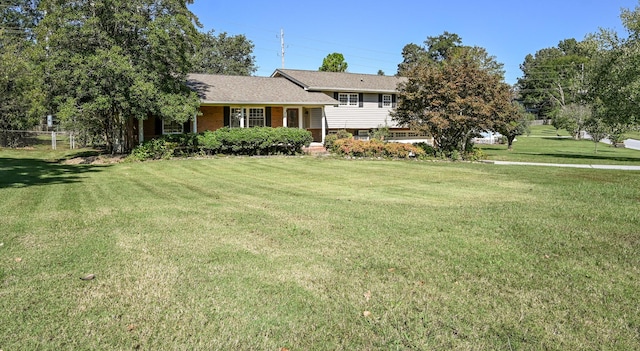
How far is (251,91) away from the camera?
23.8m

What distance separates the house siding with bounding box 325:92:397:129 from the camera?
2703 centimetres

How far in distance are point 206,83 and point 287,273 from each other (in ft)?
69.5

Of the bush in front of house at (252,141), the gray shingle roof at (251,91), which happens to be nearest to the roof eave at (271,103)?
the gray shingle roof at (251,91)

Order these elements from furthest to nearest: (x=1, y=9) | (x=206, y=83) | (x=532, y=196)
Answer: (x=1, y=9) < (x=206, y=83) < (x=532, y=196)

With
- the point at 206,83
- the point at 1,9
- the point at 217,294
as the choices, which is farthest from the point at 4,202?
the point at 1,9

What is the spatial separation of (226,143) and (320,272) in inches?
630

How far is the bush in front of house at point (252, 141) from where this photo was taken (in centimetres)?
1925

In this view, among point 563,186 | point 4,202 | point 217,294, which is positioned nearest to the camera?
point 217,294

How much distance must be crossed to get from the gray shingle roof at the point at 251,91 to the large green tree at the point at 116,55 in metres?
3.33

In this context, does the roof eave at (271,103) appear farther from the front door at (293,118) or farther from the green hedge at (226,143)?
the front door at (293,118)

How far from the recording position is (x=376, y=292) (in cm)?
387

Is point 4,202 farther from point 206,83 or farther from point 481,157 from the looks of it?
point 481,157

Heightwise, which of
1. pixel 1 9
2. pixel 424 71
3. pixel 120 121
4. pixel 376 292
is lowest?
pixel 376 292

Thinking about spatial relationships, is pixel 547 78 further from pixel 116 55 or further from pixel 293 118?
pixel 116 55
